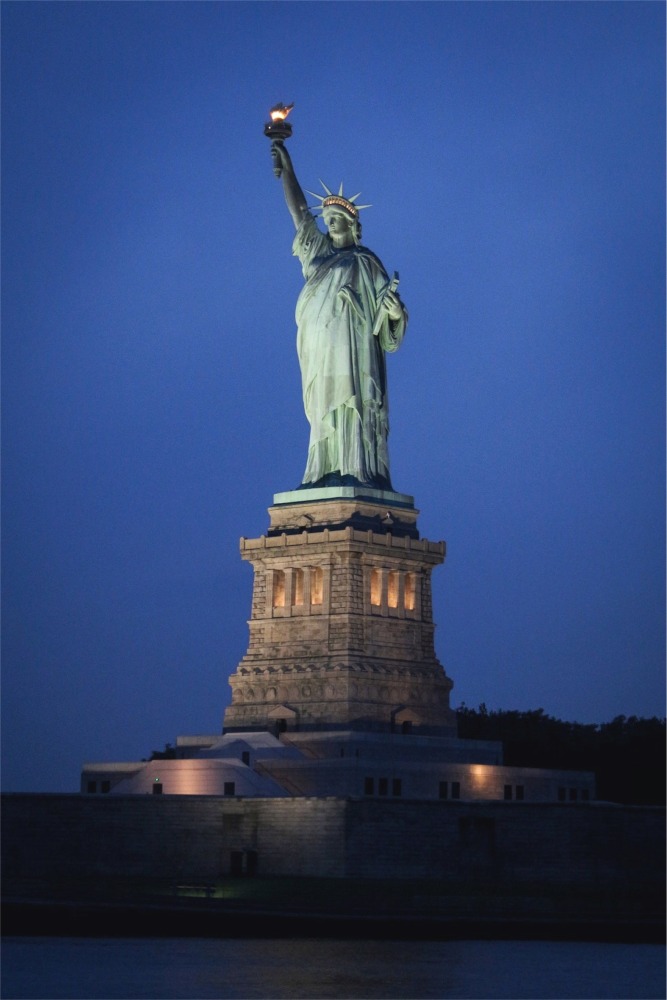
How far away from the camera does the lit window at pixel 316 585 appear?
59.9 m

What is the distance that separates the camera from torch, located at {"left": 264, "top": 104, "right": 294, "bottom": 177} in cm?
6231

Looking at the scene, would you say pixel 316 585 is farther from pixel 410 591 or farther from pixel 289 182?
pixel 289 182

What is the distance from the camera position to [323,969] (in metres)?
38.6

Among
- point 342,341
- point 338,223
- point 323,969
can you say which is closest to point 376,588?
point 342,341

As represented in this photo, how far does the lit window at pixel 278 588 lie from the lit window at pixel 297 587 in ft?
1.66

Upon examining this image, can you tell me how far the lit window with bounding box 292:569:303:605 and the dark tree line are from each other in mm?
12686

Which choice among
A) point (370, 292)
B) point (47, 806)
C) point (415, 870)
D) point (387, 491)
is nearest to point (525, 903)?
point (415, 870)

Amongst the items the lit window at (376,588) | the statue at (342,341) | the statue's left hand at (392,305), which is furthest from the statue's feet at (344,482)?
the statue's left hand at (392,305)

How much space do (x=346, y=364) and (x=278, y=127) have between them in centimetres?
753

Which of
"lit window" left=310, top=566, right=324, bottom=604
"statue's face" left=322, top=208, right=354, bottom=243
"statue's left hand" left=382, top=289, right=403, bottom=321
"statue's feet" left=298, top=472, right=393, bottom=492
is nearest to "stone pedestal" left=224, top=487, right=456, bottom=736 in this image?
"lit window" left=310, top=566, right=324, bottom=604

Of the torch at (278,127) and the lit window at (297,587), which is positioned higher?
the torch at (278,127)

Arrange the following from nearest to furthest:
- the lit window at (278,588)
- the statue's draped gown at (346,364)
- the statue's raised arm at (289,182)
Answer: the lit window at (278,588) → the statue's draped gown at (346,364) → the statue's raised arm at (289,182)

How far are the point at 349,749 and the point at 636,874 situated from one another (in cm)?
A: 818

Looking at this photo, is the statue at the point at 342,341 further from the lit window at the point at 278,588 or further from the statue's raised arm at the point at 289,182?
the lit window at the point at 278,588
